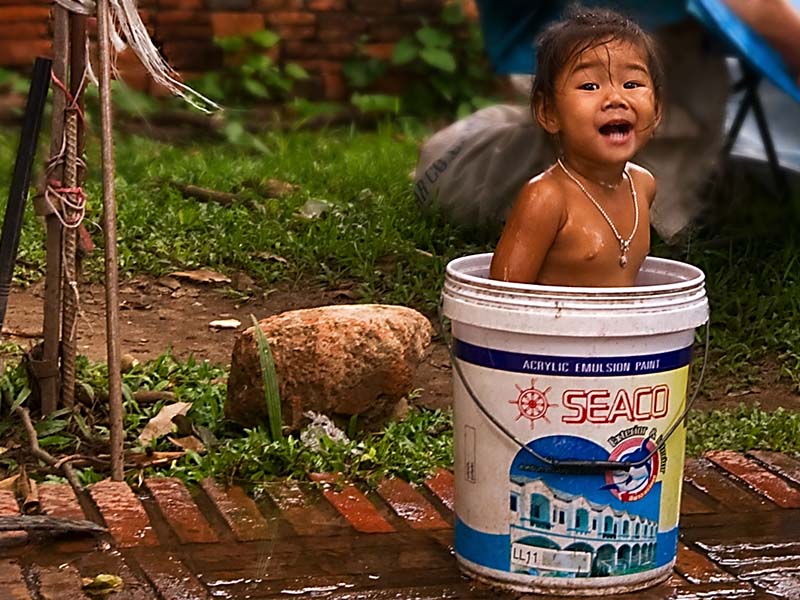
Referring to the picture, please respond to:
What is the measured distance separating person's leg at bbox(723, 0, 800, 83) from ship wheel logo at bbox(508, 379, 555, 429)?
2877 mm

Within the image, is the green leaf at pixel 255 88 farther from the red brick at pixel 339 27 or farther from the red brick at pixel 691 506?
the red brick at pixel 691 506

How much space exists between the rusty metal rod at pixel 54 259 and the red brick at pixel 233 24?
4.69 metres

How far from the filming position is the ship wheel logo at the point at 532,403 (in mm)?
2781

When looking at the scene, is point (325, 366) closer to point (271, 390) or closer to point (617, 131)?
point (271, 390)

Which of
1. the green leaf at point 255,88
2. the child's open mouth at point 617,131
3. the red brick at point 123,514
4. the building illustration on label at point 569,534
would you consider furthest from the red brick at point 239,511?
the green leaf at point 255,88

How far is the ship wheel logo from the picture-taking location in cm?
278

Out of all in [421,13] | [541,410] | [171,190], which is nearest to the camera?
[541,410]

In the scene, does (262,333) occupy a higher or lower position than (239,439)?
higher

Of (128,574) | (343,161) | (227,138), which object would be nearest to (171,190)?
(343,161)

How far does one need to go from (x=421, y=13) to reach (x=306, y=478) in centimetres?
559

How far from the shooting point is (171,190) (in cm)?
629

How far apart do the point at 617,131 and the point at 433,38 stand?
18.6 ft

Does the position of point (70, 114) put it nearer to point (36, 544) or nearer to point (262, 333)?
point (262, 333)

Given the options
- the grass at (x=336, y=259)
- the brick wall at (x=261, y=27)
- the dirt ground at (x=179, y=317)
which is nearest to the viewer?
the grass at (x=336, y=259)
